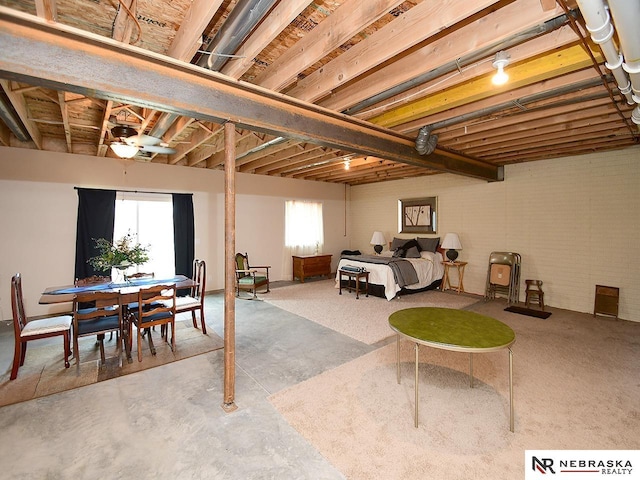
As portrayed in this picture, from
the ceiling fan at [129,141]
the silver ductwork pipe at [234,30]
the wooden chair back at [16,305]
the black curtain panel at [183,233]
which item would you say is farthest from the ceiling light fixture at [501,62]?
the black curtain panel at [183,233]

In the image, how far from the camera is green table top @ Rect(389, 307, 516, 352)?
2.02 meters

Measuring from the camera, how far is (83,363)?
122 inches

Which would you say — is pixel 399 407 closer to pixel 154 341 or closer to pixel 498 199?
pixel 154 341

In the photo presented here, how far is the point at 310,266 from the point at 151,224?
3.72 meters

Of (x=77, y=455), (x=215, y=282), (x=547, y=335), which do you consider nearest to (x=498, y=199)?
(x=547, y=335)

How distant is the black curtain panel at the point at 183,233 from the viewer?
6035 mm

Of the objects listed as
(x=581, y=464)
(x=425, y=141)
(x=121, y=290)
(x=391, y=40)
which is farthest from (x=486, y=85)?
(x=121, y=290)

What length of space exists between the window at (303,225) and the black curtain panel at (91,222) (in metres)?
3.78

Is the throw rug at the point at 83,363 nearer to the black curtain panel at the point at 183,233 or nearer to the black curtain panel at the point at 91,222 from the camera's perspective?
the black curtain panel at the point at 91,222

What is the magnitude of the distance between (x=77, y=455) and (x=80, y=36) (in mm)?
2619

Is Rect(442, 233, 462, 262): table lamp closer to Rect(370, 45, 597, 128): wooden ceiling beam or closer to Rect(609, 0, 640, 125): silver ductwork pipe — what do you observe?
Rect(370, 45, 597, 128): wooden ceiling beam

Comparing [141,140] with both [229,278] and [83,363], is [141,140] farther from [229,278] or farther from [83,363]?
[83,363]

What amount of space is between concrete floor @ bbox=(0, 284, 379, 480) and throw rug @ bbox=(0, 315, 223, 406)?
149 mm

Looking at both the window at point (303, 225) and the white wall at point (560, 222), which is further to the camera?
the window at point (303, 225)
